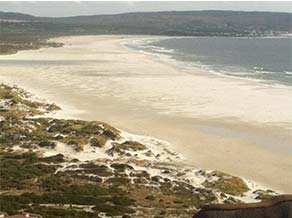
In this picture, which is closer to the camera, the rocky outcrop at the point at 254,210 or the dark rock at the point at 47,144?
the rocky outcrop at the point at 254,210

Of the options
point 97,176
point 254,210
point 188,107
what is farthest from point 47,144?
point 188,107

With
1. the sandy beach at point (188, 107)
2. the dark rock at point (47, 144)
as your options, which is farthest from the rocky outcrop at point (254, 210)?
the dark rock at point (47, 144)

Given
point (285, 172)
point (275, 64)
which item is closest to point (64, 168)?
point (285, 172)

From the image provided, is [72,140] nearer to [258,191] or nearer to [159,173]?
[159,173]

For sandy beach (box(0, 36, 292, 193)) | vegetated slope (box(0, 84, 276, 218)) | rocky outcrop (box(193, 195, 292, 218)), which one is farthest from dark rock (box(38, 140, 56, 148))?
rocky outcrop (box(193, 195, 292, 218))

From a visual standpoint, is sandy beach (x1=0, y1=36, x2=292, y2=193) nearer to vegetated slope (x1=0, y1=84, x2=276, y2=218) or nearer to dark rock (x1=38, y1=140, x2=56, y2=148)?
vegetated slope (x1=0, y1=84, x2=276, y2=218)

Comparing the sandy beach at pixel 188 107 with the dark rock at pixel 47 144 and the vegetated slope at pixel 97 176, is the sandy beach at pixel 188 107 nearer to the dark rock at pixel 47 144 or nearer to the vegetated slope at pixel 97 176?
the vegetated slope at pixel 97 176
